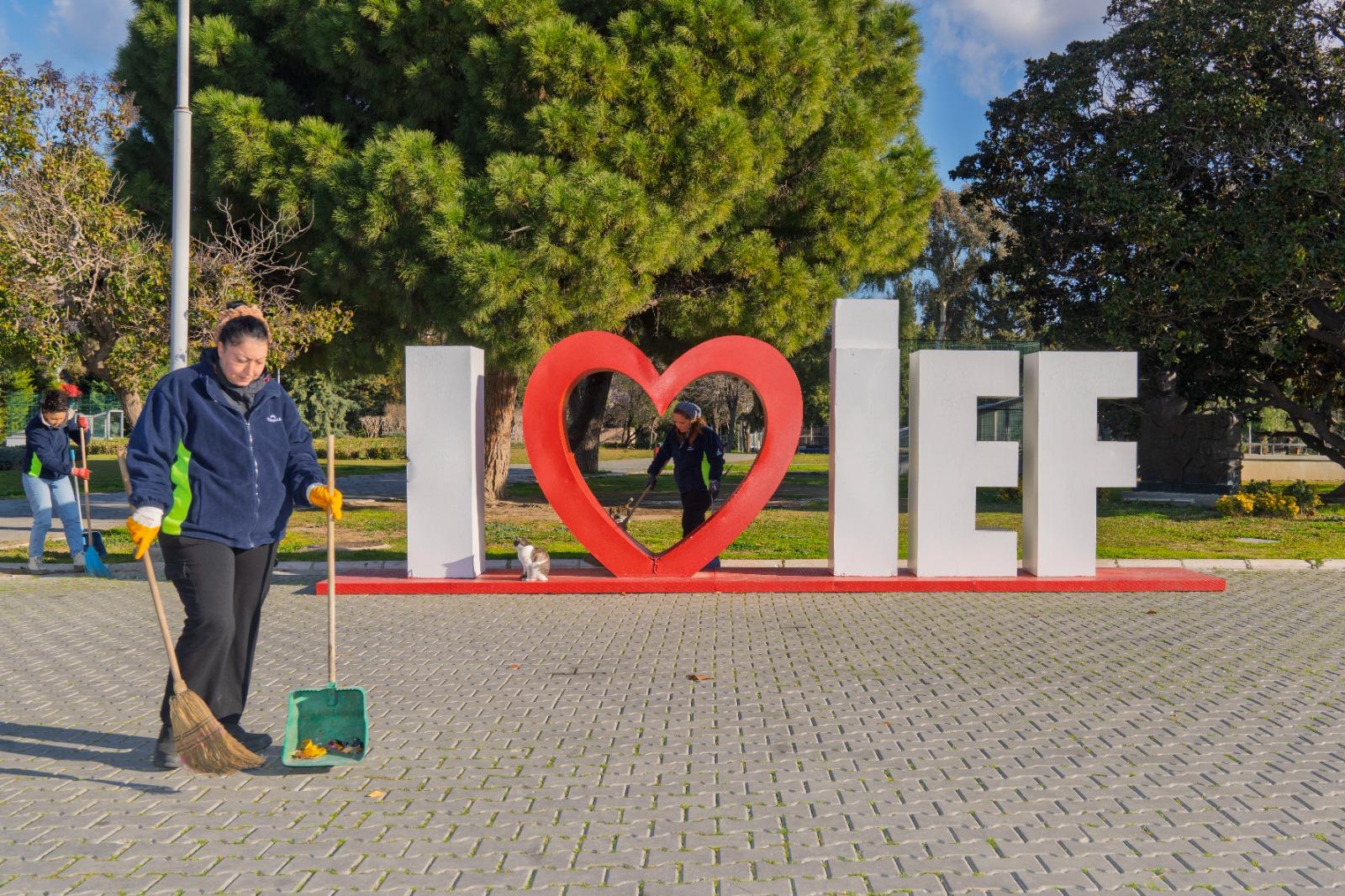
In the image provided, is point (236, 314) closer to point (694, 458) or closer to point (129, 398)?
point (694, 458)

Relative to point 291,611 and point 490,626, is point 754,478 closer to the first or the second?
point 490,626

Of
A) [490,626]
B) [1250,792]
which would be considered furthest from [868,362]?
[1250,792]

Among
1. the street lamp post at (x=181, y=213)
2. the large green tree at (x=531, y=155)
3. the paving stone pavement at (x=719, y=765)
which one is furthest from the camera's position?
the large green tree at (x=531, y=155)

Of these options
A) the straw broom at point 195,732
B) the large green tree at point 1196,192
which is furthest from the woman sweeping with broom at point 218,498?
the large green tree at point 1196,192

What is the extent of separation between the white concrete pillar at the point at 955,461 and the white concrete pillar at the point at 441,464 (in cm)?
412

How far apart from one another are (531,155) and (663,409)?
244 inches

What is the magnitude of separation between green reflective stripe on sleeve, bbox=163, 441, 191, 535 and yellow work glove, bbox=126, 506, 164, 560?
0.39 feet

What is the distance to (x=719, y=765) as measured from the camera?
190 inches

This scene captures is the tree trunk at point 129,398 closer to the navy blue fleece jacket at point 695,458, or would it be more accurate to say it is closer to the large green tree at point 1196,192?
the navy blue fleece jacket at point 695,458

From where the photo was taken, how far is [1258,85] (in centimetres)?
1711

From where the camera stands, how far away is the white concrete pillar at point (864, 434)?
9.91 m

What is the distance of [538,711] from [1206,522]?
13.2 meters

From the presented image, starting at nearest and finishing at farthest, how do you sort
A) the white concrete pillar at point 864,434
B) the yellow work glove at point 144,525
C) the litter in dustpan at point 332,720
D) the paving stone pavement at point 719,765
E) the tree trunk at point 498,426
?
1. the paving stone pavement at point 719,765
2. the yellow work glove at point 144,525
3. the litter in dustpan at point 332,720
4. the white concrete pillar at point 864,434
5. the tree trunk at point 498,426

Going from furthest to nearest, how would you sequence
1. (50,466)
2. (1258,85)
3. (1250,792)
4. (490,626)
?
1. (1258,85)
2. (50,466)
3. (490,626)
4. (1250,792)
